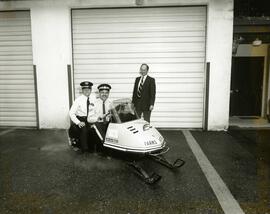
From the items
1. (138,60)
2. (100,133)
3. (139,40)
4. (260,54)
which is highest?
(139,40)

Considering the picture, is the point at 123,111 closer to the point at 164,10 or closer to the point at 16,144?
the point at 16,144

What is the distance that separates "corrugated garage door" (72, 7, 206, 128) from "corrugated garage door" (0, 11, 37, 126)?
1.54 meters

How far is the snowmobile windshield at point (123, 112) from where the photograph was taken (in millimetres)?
5527

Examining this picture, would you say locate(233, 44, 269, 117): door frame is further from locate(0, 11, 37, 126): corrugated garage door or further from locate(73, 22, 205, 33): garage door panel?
locate(0, 11, 37, 126): corrugated garage door

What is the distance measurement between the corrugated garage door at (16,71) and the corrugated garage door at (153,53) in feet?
5.05

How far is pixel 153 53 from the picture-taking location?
883 cm

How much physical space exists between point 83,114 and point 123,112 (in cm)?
127

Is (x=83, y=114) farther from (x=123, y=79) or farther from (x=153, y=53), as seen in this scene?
(x=153, y=53)

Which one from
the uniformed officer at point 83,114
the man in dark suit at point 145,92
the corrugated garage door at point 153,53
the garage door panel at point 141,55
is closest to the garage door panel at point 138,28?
the corrugated garage door at point 153,53

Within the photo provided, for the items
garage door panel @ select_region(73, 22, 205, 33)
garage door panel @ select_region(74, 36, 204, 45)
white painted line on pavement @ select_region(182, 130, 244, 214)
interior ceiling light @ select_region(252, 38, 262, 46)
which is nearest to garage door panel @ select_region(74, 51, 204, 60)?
garage door panel @ select_region(74, 36, 204, 45)

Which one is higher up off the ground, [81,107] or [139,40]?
[139,40]

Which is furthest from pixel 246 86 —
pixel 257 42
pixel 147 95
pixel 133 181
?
pixel 133 181

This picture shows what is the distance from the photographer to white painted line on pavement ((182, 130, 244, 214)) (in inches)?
157

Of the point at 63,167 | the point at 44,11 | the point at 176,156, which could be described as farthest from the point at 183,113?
the point at 44,11
